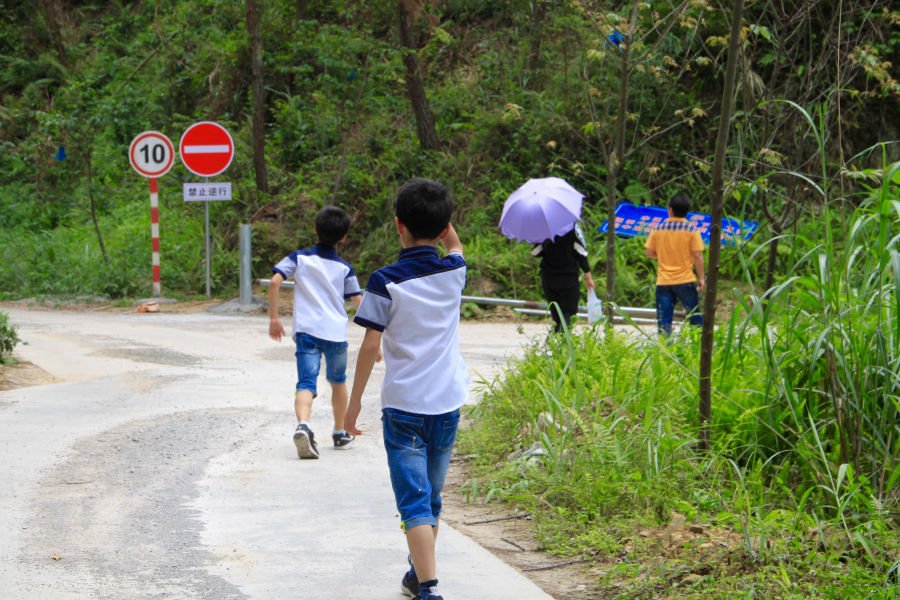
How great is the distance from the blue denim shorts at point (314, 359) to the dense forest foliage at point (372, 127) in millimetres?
6131

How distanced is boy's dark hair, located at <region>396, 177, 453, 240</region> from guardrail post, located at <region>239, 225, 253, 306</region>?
1044cm

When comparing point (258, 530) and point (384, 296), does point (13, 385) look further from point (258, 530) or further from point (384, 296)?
point (384, 296)

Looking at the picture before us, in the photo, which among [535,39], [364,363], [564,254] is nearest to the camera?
[364,363]

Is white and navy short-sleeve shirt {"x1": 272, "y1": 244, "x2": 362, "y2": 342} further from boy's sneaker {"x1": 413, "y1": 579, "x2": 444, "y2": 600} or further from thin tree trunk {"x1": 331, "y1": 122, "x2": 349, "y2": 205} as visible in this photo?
thin tree trunk {"x1": 331, "y1": 122, "x2": 349, "y2": 205}

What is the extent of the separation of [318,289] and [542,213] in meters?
2.55

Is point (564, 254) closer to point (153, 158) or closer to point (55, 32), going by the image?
point (153, 158)

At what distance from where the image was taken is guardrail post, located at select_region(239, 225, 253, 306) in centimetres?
1348

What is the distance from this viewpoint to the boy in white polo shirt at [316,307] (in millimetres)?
5613

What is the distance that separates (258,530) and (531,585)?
4.70 feet

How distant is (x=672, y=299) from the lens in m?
8.86

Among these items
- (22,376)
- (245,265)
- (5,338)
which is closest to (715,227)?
(22,376)

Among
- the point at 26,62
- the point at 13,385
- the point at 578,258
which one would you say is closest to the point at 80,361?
the point at 13,385

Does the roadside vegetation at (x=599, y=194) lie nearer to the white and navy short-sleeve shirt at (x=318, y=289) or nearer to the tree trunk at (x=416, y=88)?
the tree trunk at (x=416, y=88)

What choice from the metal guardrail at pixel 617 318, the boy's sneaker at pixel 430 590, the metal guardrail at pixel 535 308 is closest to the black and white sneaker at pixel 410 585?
the boy's sneaker at pixel 430 590
